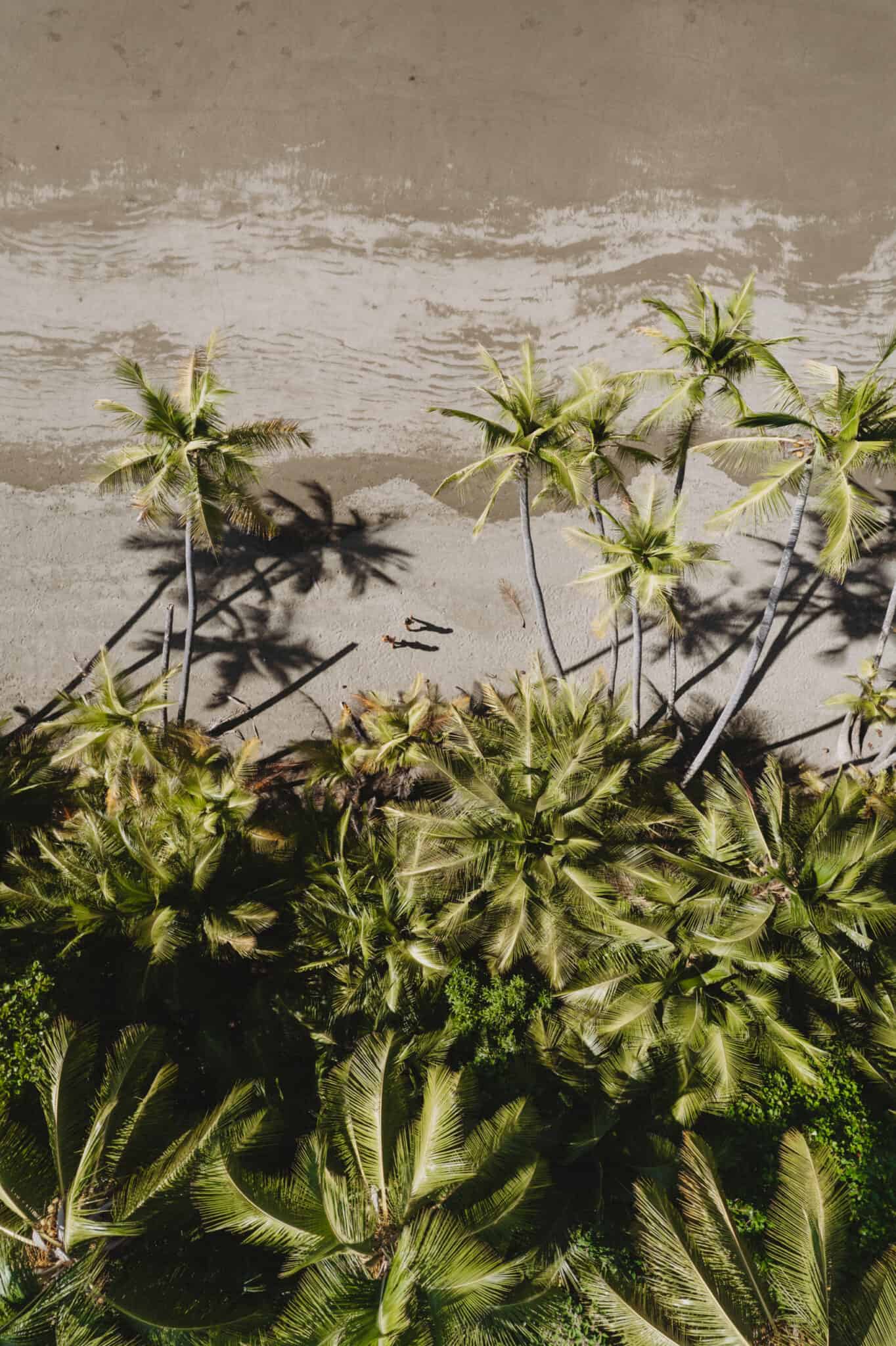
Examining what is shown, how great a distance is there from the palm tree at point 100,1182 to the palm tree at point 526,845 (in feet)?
11.6

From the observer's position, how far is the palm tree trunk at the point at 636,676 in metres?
11.2

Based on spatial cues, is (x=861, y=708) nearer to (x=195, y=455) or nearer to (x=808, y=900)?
(x=808, y=900)

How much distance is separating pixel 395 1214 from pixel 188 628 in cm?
865

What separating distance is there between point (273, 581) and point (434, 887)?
6.55m

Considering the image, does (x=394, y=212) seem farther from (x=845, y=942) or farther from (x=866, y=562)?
(x=845, y=942)

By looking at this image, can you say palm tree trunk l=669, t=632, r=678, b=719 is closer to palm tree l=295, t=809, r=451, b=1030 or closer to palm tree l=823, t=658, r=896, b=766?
palm tree l=823, t=658, r=896, b=766

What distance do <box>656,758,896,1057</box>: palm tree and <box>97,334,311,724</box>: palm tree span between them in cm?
789

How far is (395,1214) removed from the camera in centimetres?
780

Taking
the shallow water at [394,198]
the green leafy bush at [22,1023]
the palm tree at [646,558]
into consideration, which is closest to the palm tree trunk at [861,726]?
the palm tree at [646,558]

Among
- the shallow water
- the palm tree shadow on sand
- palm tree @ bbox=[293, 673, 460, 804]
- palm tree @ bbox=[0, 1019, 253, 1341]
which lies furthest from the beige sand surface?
palm tree @ bbox=[0, 1019, 253, 1341]

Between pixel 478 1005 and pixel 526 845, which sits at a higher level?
pixel 526 845

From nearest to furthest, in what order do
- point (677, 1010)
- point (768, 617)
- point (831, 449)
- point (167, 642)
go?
point (831, 449)
point (677, 1010)
point (768, 617)
point (167, 642)

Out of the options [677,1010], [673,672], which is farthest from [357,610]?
[677,1010]

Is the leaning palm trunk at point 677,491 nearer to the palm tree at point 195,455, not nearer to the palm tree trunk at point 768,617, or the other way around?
the palm tree trunk at point 768,617
